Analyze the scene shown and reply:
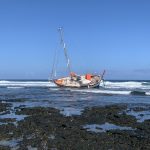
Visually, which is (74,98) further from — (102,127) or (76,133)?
(76,133)

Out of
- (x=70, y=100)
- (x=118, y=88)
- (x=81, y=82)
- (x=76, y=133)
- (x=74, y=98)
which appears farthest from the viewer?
(x=118, y=88)

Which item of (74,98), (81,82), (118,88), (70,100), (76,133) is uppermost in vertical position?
(81,82)

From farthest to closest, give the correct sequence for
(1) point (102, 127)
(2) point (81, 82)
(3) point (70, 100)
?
1. (2) point (81, 82)
2. (3) point (70, 100)
3. (1) point (102, 127)

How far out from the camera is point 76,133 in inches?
778

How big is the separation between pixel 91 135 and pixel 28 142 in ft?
11.2

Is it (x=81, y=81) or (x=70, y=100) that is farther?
(x=81, y=81)

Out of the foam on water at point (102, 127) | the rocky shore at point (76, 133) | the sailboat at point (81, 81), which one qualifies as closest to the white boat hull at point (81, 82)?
the sailboat at point (81, 81)

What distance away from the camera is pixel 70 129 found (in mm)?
21047

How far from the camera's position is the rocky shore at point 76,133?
16969 mm

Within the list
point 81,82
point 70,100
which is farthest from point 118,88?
point 70,100

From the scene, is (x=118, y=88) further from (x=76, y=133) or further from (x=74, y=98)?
(x=76, y=133)

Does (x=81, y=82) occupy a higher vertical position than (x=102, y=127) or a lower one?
higher

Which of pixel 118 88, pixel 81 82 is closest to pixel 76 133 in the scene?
pixel 81 82

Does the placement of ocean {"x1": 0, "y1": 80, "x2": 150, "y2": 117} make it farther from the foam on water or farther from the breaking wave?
the foam on water
